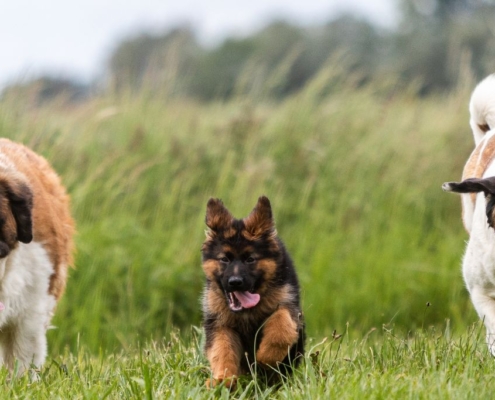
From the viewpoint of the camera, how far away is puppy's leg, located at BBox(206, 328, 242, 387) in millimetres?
4066

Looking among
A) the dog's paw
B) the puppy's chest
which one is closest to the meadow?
the puppy's chest

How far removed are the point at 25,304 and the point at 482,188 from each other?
274cm

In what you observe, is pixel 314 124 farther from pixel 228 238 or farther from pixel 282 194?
pixel 228 238

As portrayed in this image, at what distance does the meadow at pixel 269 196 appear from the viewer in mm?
7840

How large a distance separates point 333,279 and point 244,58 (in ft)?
125

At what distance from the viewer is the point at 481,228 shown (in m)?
5.07

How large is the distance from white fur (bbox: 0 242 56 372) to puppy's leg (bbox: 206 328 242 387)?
1270mm

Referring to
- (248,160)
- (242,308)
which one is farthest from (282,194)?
(242,308)

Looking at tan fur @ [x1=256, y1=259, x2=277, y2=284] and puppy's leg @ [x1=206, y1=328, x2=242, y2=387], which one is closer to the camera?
puppy's leg @ [x1=206, y1=328, x2=242, y2=387]

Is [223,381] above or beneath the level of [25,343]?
above

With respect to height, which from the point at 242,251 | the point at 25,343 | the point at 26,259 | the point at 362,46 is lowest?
the point at 25,343

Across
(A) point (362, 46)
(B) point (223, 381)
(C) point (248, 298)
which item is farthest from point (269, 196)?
(A) point (362, 46)

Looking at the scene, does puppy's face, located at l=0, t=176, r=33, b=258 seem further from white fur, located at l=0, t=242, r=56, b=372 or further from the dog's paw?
the dog's paw

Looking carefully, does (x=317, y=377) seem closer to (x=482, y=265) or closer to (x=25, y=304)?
(x=482, y=265)
